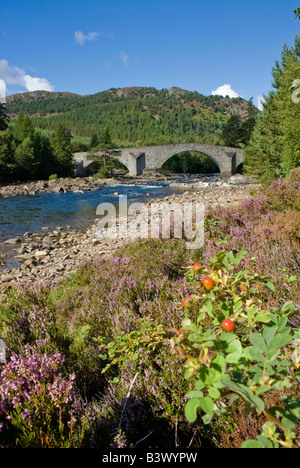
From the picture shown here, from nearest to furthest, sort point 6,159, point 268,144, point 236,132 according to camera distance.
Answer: point 268,144 → point 6,159 → point 236,132

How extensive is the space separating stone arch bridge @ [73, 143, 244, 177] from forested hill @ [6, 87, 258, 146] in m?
27.5

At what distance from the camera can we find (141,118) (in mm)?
125000

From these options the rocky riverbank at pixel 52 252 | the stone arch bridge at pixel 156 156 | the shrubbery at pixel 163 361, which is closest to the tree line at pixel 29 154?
the stone arch bridge at pixel 156 156

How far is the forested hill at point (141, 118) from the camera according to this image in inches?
3863

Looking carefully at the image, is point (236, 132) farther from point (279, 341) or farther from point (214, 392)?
point (214, 392)

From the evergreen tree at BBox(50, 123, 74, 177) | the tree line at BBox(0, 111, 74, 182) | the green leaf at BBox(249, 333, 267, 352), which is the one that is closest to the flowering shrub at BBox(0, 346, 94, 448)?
the green leaf at BBox(249, 333, 267, 352)

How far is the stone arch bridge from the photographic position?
167ft

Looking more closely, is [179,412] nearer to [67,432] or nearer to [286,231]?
[67,432]

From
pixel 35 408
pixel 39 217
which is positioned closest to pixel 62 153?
pixel 39 217

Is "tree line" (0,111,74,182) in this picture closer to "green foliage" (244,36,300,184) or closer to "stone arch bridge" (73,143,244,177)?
"stone arch bridge" (73,143,244,177)

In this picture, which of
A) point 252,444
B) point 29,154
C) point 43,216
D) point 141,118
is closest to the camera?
point 252,444

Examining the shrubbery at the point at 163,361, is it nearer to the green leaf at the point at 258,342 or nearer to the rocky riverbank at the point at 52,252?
the green leaf at the point at 258,342

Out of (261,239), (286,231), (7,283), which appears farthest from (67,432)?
(7,283)

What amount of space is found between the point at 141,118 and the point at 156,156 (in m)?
82.3
